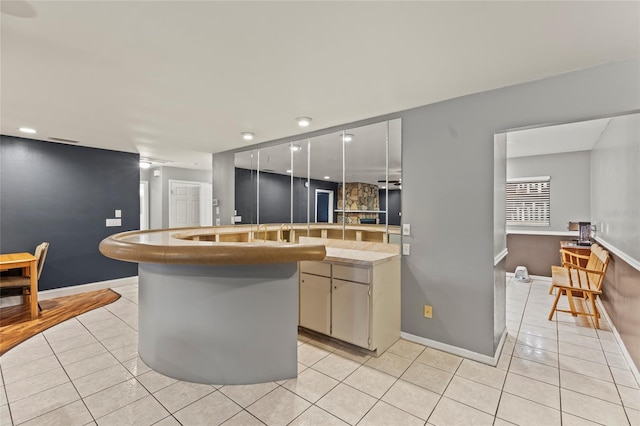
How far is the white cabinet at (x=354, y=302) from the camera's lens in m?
2.57

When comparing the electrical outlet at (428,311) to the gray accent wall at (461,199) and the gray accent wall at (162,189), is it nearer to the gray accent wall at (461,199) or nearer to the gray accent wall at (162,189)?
the gray accent wall at (461,199)

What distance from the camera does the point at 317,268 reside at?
114 inches

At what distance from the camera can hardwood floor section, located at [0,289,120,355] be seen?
2990mm

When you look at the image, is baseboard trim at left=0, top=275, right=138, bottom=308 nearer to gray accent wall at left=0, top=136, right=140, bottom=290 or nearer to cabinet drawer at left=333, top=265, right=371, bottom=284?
gray accent wall at left=0, top=136, right=140, bottom=290

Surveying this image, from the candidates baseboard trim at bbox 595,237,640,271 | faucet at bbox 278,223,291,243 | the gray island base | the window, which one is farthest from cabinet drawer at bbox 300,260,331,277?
the window

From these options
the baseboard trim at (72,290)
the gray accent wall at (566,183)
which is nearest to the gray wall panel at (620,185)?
the gray accent wall at (566,183)

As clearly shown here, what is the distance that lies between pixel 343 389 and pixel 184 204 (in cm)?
609

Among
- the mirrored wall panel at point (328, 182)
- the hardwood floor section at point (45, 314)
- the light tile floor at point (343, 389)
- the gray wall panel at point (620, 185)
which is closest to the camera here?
the light tile floor at point (343, 389)

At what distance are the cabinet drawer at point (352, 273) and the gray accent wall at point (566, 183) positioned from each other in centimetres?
471

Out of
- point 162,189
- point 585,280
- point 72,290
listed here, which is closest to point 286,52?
point 585,280

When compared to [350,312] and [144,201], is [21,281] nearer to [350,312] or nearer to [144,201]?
[144,201]

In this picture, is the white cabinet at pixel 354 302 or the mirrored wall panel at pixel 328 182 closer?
the white cabinet at pixel 354 302

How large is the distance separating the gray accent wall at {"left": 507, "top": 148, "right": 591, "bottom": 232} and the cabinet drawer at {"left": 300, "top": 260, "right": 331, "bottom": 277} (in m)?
4.83

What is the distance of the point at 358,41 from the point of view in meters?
1.75
